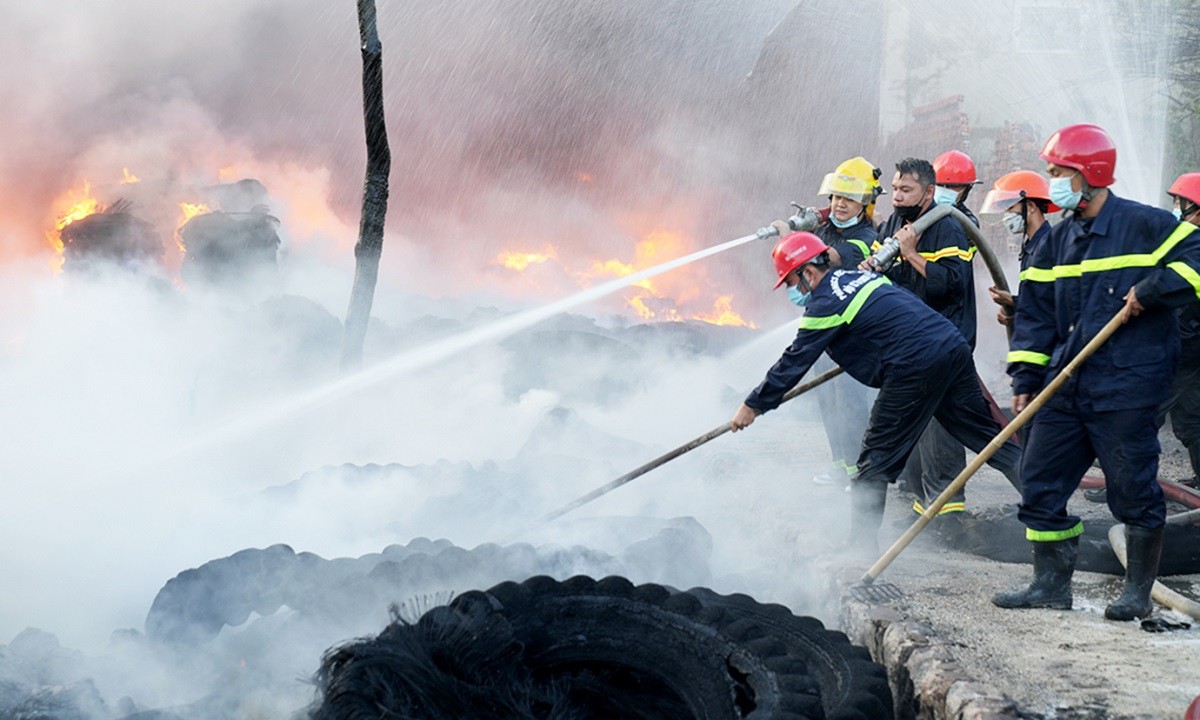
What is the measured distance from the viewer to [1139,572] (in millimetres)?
3727

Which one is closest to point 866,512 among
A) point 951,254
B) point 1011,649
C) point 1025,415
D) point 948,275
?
point 1025,415

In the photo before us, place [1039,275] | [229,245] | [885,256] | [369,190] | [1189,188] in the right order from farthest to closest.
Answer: [229,245]
[369,190]
[1189,188]
[885,256]
[1039,275]

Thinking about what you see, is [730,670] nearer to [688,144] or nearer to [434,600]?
[434,600]

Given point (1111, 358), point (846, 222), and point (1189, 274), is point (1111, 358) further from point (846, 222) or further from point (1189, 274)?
point (846, 222)

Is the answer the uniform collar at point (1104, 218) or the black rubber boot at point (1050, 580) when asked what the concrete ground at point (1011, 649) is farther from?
the uniform collar at point (1104, 218)

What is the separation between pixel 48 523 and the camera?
18.5ft

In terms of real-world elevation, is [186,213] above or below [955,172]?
above

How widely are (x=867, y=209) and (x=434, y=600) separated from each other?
3.76m

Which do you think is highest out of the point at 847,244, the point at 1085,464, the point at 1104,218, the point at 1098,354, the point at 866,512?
the point at 847,244

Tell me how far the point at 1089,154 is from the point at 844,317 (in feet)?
4.42

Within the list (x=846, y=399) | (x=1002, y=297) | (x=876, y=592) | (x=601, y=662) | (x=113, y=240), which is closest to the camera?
(x=601, y=662)

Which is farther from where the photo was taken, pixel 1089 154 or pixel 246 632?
pixel 246 632

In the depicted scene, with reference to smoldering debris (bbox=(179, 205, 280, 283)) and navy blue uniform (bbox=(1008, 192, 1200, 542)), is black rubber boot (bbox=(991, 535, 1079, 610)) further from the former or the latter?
smoldering debris (bbox=(179, 205, 280, 283))

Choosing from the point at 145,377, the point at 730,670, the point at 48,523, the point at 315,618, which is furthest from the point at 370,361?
the point at 730,670
